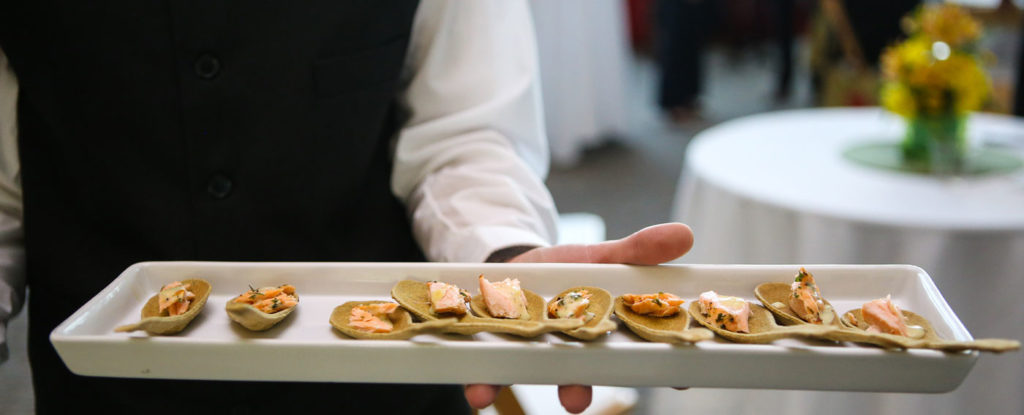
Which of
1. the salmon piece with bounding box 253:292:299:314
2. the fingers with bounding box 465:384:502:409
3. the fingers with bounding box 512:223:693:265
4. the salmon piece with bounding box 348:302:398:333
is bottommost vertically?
the fingers with bounding box 465:384:502:409

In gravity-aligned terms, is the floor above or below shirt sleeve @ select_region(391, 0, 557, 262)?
below

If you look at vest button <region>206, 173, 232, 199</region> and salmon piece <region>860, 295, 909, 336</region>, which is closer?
salmon piece <region>860, 295, 909, 336</region>

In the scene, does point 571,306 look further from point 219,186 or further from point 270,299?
point 219,186

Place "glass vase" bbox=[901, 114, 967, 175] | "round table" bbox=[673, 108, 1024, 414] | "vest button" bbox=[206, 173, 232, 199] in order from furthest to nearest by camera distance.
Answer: "glass vase" bbox=[901, 114, 967, 175] < "round table" bbox=[673, 108, 1024, 414] < "vest button" bbox=[206, 173, 232, 199]

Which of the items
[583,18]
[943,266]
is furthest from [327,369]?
[583,18]

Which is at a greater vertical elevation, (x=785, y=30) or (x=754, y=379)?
(x=785, y=30)

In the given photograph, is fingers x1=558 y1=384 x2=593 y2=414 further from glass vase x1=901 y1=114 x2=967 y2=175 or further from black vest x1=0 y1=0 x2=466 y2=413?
glass vase x1=901 y1=114 x2=967 y2=175

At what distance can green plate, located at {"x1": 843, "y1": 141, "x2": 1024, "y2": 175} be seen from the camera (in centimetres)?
211

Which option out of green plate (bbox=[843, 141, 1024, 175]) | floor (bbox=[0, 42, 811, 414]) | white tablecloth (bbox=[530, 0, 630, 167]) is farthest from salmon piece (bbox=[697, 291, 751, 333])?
white tablecloth (bbox=[530, 0, 630, 167])

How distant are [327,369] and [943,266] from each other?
1.49 meters

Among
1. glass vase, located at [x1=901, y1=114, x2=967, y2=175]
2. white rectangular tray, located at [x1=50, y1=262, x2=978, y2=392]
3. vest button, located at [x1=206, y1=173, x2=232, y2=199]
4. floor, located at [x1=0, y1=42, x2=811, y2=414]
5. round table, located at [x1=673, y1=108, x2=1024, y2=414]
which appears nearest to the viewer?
white rectangular tray, located at [x1=50, y1=262, x2=978, y2=392]

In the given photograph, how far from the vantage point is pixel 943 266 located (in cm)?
170

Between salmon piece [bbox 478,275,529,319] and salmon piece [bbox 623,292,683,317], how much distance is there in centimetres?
11

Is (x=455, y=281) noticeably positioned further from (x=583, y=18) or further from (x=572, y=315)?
(x=583, y=18)
